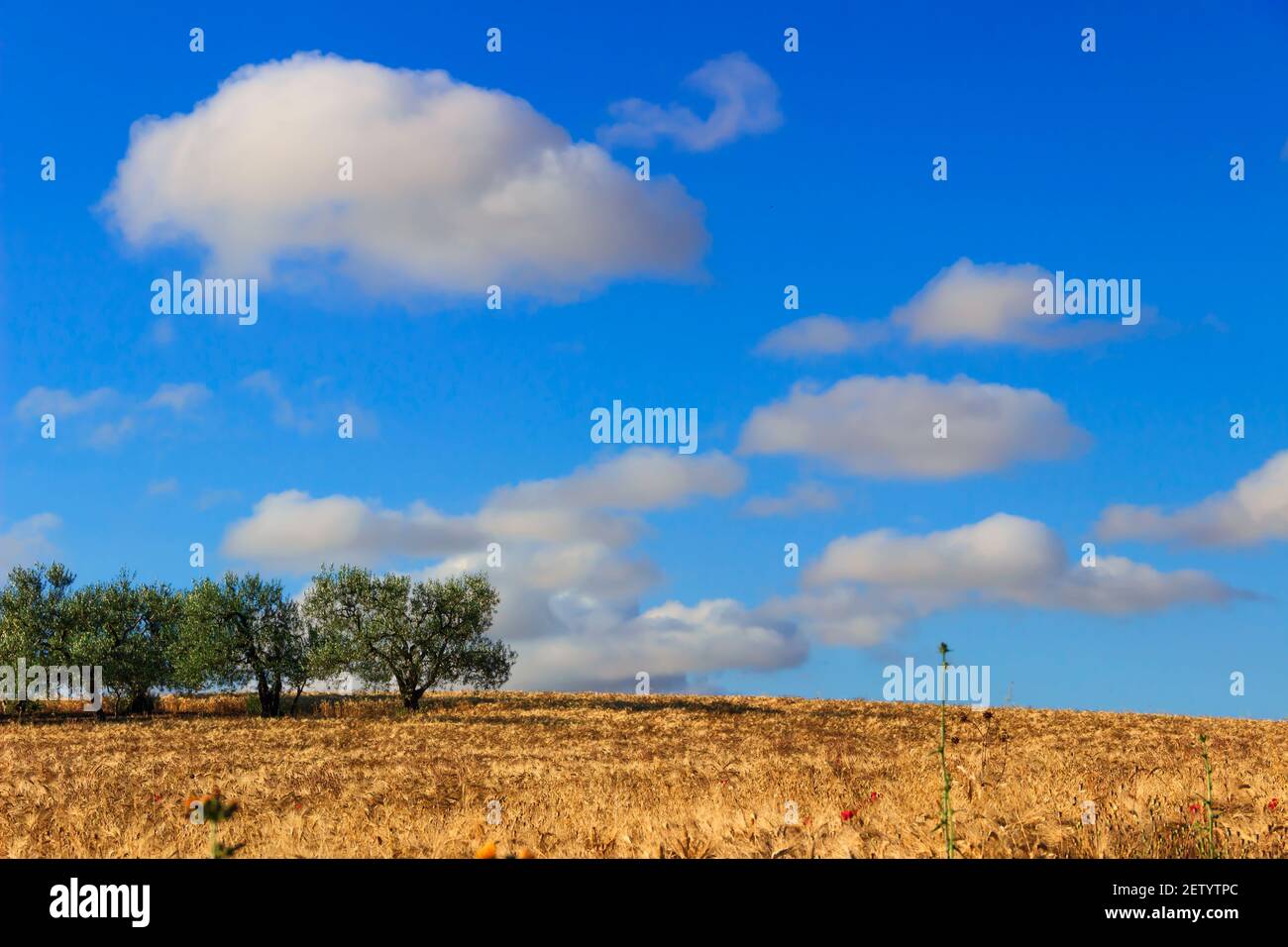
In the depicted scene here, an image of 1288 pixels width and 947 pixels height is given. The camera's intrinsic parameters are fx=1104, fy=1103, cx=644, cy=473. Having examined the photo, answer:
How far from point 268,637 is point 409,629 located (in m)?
7.47

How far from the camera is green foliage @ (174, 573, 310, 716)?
57250mm

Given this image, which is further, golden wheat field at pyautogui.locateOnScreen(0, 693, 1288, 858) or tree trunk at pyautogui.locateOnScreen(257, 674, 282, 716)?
tree trunk at pyautogui.locateOnScreen(257, 674, 282, 716)

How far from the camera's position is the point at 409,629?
58.2 m

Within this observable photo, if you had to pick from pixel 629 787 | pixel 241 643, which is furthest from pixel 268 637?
pixel 629 787

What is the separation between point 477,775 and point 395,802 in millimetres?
6040

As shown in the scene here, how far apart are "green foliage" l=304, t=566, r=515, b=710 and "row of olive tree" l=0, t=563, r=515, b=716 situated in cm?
5

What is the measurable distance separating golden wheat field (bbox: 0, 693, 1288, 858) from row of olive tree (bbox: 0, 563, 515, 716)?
5803 millimetres

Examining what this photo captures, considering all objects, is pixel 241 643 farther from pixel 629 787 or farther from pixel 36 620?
pixel 629 787

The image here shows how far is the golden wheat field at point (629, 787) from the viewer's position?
10.2 m

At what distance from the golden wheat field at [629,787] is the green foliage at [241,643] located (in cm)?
611

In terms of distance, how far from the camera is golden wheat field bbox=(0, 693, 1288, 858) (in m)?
10.2
